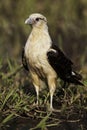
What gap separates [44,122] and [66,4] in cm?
531

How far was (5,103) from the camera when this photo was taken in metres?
6.83

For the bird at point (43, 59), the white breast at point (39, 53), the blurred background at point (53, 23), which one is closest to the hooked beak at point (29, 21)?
the bird at point (43, 59)

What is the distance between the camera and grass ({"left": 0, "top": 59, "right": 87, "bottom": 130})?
6.60m

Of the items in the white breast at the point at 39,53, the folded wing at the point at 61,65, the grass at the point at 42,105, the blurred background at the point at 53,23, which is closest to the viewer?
the grass at the point at 42,105

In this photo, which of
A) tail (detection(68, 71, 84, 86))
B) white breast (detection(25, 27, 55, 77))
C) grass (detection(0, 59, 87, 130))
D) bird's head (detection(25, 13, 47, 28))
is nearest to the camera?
grass (detection(0, 59, 87, 130))

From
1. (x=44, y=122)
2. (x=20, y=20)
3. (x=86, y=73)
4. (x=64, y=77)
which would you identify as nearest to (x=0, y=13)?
(x=20, y=20)

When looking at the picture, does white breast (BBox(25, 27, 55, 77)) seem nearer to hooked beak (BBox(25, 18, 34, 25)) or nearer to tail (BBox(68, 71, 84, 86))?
hooked beak (BBox(25, 18, 34, 25))

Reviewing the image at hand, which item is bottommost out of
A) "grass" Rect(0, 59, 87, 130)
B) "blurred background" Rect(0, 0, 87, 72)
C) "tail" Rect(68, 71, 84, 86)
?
"grass" Rect(0, 59, 87, 130)

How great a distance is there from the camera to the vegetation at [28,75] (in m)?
6.69

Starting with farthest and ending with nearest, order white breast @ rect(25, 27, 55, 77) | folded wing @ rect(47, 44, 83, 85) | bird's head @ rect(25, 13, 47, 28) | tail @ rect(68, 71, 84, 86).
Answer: tail @ rect(68, 71, 84, 86)
bird's head @ rect(25, 13, 47, 28)
folded wing @ rect(47, 44, 83, 85)
white breast @ rect(25, 27, 55, 77)

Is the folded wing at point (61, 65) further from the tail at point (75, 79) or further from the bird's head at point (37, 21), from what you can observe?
the bird's head at point (37, 21)

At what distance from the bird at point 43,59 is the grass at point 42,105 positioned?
0.49 feet

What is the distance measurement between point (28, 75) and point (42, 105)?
4.98 feet

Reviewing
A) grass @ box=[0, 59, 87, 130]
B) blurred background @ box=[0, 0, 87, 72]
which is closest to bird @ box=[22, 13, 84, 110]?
grass @ box=[0, 59, 87, 130]
